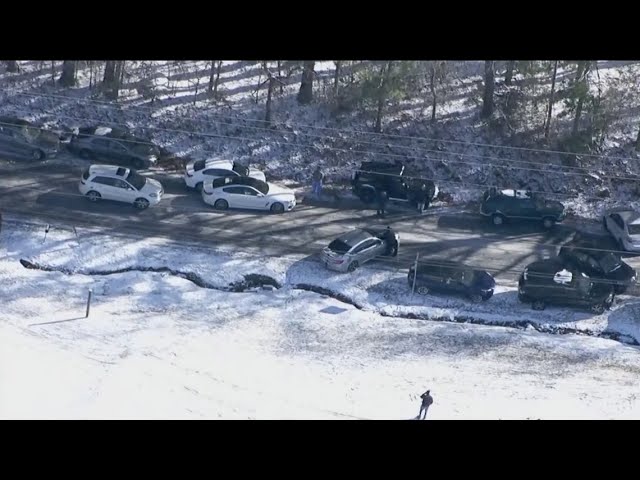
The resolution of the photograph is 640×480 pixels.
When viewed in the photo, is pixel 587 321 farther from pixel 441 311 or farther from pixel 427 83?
pixel 427 83

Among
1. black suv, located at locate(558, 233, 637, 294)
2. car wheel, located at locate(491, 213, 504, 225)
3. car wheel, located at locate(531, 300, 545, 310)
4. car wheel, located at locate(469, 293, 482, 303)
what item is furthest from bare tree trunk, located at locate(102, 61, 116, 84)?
car wheel, located at locate(531, 300, 545, 310)

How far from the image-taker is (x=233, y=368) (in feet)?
59.8

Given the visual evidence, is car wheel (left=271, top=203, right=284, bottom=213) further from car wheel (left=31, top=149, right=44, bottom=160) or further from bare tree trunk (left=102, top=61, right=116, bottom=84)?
bare tree trunk (left=102, top=61, right=116, bottom=84)

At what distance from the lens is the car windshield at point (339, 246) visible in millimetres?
21703

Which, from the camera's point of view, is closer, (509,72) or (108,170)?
(108,170)

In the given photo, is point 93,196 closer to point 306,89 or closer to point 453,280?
point 306,89

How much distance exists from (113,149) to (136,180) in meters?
2.50

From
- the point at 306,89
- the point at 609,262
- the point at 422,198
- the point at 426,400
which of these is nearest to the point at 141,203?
the point at 422,198

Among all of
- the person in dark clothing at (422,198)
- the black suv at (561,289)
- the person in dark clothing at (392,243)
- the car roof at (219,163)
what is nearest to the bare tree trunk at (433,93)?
the person in dark clothing at (422,198)

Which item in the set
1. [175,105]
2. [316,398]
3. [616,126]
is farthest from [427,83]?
[316,398]

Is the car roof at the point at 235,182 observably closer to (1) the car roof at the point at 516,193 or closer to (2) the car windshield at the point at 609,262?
(1) the car roof at the point at 516,193

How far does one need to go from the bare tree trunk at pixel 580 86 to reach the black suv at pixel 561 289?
327 inches

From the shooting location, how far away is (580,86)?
27250 mm

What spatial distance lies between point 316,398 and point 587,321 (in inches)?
309
